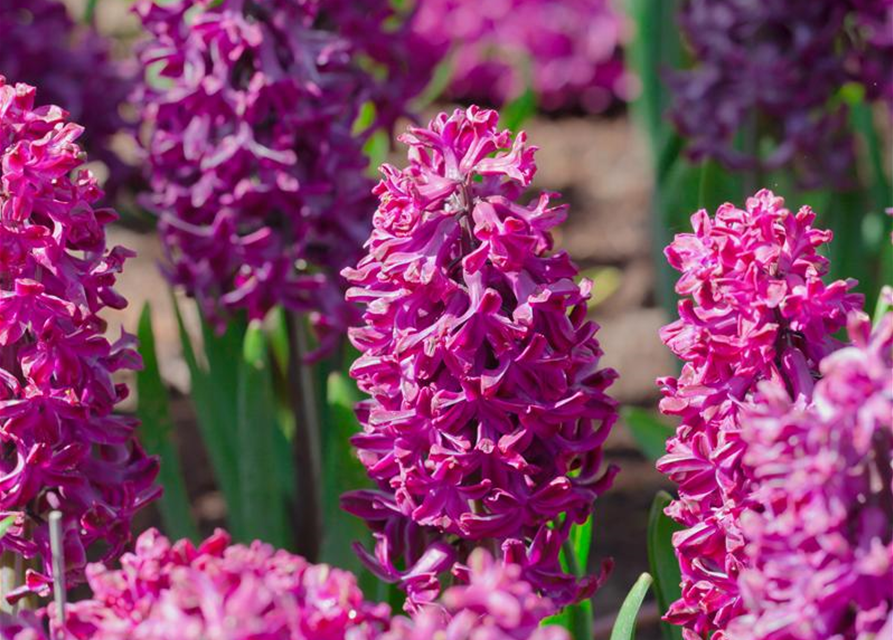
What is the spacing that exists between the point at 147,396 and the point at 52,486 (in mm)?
497

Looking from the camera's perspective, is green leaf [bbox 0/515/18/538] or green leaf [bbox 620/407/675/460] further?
green leaf [bbox 620/407/675/460]

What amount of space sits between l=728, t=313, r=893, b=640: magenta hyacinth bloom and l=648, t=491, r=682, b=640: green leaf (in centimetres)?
39

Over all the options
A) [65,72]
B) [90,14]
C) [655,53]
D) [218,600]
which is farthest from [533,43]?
[218,600]

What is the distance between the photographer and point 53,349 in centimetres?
103

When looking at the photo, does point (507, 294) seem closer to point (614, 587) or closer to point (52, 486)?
point (52, 486)

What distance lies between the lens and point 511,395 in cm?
102

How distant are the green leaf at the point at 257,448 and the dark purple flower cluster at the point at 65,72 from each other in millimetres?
412

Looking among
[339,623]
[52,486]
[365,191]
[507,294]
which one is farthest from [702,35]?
[339,623]

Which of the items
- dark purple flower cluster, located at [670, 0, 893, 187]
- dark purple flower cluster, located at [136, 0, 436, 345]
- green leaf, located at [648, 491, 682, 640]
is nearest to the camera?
green leaf, located at [648, 491, 682, 640]

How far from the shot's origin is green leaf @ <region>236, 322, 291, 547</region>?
1.58m

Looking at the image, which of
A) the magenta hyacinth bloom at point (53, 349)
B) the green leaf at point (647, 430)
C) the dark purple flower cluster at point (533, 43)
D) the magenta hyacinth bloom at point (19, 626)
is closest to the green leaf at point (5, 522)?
the magenta hyacinth bloom at point (53, 349)

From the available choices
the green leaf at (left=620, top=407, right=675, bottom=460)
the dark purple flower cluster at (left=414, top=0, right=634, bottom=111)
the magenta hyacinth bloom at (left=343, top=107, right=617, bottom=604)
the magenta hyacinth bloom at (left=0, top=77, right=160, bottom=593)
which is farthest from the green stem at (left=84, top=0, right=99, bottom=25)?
the dark purple flower cluster at (left=414, top=0, right=634, bottom=111)

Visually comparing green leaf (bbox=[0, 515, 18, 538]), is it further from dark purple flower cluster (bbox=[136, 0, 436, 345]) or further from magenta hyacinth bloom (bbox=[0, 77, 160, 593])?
dark purple flower cluster (bbox=[136, 0, 436, 345])

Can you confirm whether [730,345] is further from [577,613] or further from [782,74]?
[782,74]
